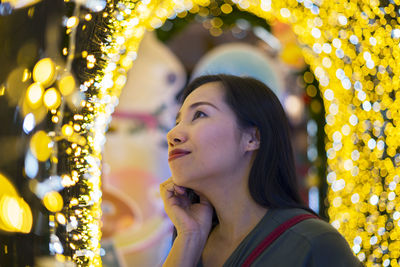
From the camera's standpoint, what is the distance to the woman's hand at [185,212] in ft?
3.23

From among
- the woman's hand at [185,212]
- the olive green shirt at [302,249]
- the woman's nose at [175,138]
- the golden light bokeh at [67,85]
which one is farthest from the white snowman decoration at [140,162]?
the golden light bokeh at [67,85]

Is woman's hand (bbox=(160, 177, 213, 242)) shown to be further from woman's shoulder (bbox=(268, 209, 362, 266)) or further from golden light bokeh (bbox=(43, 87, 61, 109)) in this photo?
golden light bokeh (bbox=(43, 87, 61, 109))

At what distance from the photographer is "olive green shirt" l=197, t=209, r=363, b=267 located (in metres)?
0.79

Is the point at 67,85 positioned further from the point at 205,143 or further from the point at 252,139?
the point at 252,139

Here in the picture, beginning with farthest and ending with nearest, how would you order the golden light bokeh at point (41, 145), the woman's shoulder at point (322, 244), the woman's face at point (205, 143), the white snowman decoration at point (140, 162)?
the white snowman decoration at point (140, 162) → the woman's face at point (205, 143) → the woman's shoulder at point (322, 244) → the golden light bokeh at point (41, 145)

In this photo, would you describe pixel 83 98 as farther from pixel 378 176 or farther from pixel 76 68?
pixel 378 176

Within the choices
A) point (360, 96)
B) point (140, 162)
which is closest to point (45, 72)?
point (360, 96)

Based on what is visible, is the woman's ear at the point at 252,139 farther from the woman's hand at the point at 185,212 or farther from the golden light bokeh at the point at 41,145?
the golden light bokeh at the point at 41,145

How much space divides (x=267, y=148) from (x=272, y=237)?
20 centimetres

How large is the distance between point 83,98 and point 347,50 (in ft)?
2.34

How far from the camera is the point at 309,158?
8.77 feet

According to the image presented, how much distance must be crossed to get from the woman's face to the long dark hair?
3 centimetres

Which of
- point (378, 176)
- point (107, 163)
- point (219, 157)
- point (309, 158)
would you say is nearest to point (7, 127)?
point (219, 157)

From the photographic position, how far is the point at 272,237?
2.82ft
